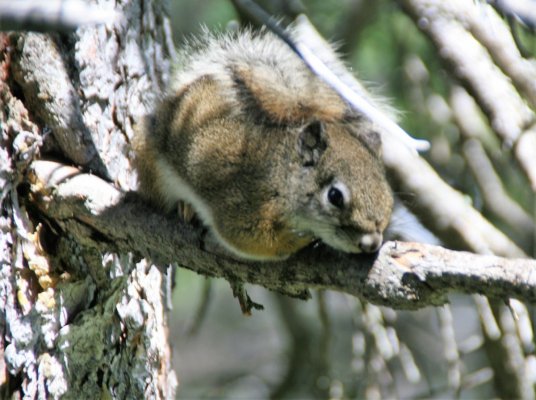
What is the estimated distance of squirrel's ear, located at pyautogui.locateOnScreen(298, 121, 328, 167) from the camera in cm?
200

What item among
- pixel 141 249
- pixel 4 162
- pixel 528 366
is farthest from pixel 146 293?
pixel 528 366

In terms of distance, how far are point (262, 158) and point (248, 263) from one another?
0.34 m

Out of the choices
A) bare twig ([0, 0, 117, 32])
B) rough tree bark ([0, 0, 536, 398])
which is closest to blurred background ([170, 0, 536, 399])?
rough tree bark ([0, 0, 536, 398])

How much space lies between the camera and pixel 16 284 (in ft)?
6.17

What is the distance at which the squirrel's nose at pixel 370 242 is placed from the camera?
5.39ft

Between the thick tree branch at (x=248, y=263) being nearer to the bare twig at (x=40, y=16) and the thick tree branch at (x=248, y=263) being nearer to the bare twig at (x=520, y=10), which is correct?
the bare twig at (x=520, y=10)

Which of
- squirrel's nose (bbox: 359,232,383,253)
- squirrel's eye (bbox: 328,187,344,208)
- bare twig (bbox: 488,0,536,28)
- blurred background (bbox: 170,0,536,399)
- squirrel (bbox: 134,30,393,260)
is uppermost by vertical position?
bare twig (bbox: 488,0,536,28)

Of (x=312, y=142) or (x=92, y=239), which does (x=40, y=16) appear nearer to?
(x=92, y=239)

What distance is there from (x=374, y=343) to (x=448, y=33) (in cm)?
114

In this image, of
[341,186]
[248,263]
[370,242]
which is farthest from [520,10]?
[248,263]

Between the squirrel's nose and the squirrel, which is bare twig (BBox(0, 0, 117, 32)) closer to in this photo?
the squirrel's nose

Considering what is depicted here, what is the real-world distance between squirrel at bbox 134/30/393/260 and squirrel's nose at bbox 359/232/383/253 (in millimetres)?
128

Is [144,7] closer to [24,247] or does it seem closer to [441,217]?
[24,247]

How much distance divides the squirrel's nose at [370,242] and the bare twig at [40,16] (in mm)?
820
